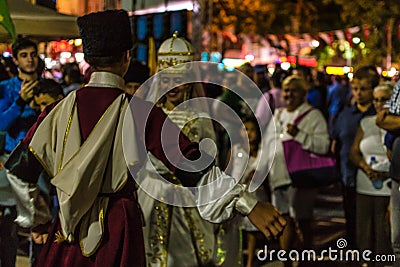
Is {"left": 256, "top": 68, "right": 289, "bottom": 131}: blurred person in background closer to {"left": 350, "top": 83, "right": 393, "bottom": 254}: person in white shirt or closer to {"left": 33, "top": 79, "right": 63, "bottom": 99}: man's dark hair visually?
{"left": 350, "top": 83, "right": 393, "bottom": 254}: person in white shirt

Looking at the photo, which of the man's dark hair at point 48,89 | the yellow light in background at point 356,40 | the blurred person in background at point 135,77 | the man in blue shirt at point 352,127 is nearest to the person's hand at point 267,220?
the man's dark hair at point 48,89

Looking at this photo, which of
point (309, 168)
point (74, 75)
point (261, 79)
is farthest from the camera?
Answer: point (261, 79)

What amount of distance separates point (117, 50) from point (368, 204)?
14.4ft

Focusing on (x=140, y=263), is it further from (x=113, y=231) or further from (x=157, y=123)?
(x=157, y=123)

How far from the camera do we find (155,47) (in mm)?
10672

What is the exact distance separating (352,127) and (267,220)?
5.13 m

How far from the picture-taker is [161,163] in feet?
15.9

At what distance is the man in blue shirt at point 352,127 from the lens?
8773mm

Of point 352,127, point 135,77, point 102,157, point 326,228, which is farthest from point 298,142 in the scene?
point 102,157

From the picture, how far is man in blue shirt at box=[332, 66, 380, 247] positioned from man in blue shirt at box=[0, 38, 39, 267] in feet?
10.5

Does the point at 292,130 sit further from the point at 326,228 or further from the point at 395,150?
the point at 326,228

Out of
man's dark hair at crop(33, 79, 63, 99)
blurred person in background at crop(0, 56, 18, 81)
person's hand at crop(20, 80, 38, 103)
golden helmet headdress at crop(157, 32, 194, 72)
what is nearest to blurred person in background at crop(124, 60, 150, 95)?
man's dark hair at crop(33, 79, 63, 99)

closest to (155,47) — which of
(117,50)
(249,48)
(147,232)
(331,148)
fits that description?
(331,148)

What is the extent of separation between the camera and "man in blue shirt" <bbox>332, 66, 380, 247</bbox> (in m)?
8.77
